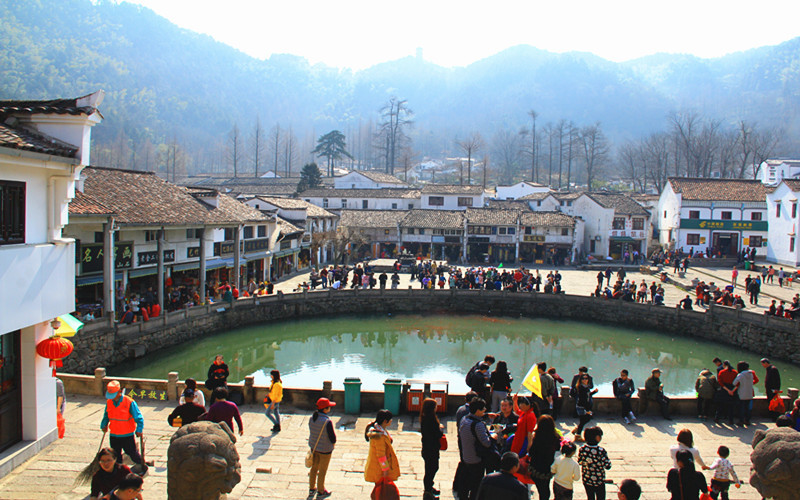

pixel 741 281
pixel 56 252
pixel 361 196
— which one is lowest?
pixel 741 281

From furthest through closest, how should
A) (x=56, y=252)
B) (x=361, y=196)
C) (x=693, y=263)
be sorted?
(x=361, y=196)
(x=693, y=263)
(x=56, y=252)

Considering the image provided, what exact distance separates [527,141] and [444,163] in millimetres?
30865

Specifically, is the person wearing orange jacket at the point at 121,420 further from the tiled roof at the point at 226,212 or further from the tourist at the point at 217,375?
the tiled roof at the point at 226,212

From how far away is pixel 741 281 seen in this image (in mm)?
33625

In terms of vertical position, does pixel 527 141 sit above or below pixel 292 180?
above

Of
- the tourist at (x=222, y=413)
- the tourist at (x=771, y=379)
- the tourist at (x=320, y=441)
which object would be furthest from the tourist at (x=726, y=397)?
the tourist at (x=222, y=413)

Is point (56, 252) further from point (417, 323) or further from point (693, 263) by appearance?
point (693, 263)

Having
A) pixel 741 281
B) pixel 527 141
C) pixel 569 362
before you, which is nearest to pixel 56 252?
pixel 569 362

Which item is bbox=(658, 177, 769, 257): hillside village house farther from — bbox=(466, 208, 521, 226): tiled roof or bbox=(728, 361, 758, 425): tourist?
bbox=(728, 361, 758, 425): tourist

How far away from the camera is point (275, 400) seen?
991cm

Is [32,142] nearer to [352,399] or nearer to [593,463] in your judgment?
[352,399]

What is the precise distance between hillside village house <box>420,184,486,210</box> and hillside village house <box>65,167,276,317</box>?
83.6 feet

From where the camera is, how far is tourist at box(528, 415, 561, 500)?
20.8 ft

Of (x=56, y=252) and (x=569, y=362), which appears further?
(x=569, y=362)
